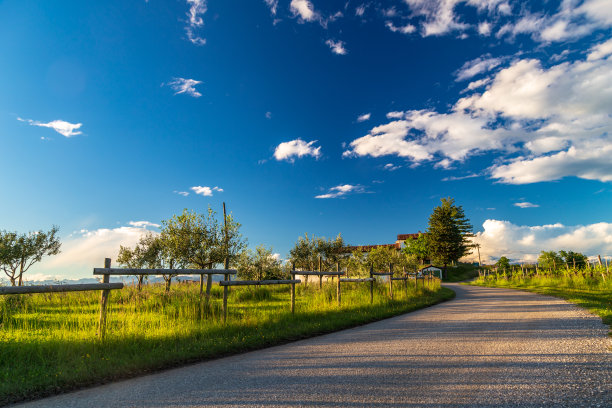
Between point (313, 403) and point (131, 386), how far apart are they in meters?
3.05

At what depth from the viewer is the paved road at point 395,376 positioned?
4.06 meters

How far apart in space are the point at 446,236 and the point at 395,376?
2742 inches

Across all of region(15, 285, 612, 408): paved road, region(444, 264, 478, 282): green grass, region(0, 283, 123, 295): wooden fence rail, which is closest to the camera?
region(15, 285, 612, 408): paved road

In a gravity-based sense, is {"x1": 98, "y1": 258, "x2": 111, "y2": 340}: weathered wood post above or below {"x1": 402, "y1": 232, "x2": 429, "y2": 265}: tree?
below

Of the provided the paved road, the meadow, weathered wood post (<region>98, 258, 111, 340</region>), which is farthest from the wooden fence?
the meadow

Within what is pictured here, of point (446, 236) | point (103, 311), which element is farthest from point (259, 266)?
point (446, 236)

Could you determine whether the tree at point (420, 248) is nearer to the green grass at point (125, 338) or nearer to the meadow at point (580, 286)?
the meadow at point (580, 286)

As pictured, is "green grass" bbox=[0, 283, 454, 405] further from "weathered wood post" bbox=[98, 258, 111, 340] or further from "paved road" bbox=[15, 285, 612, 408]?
"paved road" bbox=[15, 285, 612, 408]

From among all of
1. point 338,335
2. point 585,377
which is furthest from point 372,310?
point 585,377

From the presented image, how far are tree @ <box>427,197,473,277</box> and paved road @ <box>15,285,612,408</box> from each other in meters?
63.9

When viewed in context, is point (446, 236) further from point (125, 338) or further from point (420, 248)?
point (125, 338)

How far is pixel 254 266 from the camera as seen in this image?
1209 inches

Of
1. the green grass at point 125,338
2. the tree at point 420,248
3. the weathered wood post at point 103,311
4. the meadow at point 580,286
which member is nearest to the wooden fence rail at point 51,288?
the weathered wood post at point 103,311

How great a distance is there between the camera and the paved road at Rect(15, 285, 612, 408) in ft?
13.3
